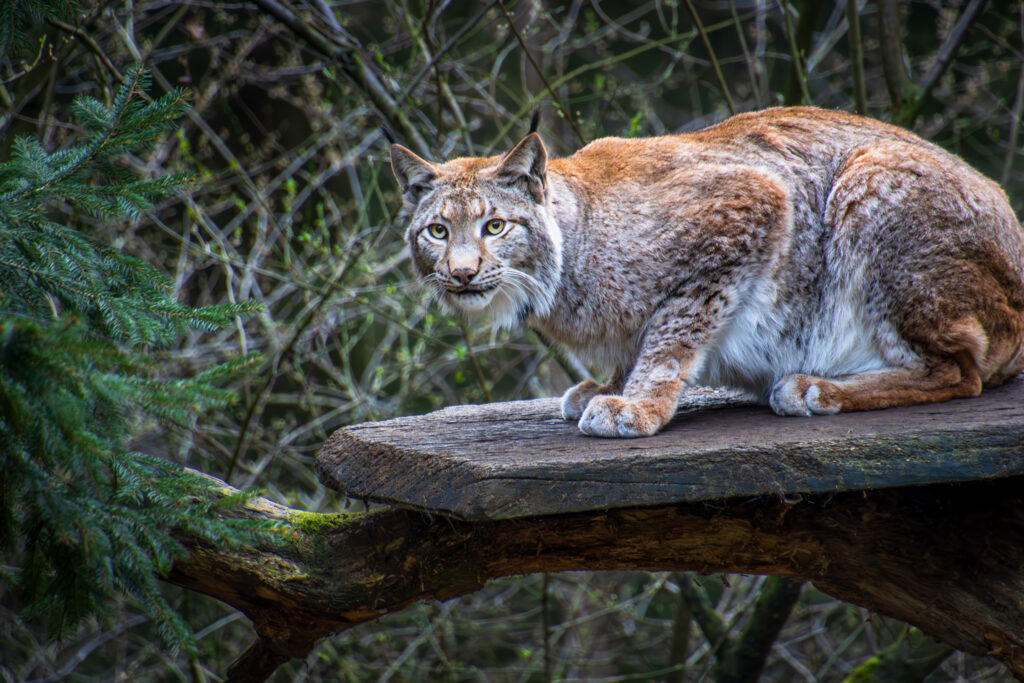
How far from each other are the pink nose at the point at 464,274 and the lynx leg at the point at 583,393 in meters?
0.75

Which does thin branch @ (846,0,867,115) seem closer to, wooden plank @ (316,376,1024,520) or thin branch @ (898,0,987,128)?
thin branch @ (898,0,987,128)

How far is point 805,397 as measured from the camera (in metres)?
3.31

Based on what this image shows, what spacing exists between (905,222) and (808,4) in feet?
8.24

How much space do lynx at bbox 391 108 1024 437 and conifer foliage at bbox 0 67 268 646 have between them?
124 cm

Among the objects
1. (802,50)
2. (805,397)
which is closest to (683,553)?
(805,397)

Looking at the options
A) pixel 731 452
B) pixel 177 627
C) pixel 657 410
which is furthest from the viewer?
pixel 657 410

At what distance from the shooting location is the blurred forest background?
504cm

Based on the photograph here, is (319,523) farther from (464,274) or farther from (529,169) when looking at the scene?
(529,169)

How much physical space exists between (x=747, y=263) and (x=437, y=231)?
1.31 m

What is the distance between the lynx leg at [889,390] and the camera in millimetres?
3223

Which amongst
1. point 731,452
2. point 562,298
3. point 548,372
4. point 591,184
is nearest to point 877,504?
point 731,452

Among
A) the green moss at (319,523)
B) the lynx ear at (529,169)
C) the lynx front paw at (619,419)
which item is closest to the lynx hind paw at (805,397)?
the lynx front paw at (619,419)

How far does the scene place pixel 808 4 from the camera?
5.23 metres

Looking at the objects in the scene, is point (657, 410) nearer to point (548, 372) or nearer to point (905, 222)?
point (905, 222)
